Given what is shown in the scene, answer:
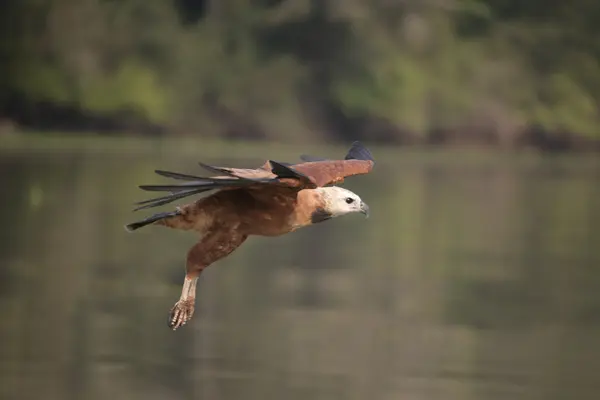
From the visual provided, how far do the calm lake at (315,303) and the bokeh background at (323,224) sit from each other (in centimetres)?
3

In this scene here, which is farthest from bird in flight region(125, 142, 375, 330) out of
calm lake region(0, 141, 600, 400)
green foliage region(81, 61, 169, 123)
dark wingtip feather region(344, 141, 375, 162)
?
green foliage region(81, 61, 169, 123)

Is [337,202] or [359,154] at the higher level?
[359,154]

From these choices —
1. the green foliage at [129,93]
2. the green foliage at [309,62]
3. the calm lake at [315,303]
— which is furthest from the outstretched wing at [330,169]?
the green foliage at [129,93]

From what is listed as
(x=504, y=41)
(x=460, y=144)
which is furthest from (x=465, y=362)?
(x=504, y=41)

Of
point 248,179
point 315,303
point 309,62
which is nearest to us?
point 248,179

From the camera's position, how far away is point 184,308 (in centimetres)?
415

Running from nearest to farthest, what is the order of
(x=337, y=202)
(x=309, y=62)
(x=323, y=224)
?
(x=337, y=202), (x=323, y=224), (x=309, y=62)

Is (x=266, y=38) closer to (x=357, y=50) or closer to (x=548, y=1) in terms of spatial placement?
(x=357, y=50)

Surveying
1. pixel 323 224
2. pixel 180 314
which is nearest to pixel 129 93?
pixel 323 224

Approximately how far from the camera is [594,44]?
24.3 m

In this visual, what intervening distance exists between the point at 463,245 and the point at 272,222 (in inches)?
368

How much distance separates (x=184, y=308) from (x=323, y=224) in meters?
12.3

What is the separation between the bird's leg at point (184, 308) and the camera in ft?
13.5

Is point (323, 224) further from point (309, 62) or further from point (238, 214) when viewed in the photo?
point (238, 214)
